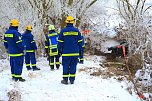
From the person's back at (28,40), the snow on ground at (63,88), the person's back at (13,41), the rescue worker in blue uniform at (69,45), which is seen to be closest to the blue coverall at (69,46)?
the rescue worker in blue uniform at (69,45)

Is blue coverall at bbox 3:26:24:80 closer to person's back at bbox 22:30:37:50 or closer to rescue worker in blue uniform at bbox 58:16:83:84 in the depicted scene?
rescue worker in blue uniform at bbox 58:16:83:84

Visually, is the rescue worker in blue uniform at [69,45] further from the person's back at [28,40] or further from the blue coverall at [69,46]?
the person's back at [28,40]

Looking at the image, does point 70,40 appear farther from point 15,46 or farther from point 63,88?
point 15,46

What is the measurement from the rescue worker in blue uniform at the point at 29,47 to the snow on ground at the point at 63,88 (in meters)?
0.93

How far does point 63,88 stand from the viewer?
9.35 meters

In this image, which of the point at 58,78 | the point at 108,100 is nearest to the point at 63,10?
A: the point at 58,78

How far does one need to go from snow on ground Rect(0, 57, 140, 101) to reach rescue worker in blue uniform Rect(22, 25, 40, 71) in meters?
0.93

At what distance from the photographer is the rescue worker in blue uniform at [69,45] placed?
9469 mm

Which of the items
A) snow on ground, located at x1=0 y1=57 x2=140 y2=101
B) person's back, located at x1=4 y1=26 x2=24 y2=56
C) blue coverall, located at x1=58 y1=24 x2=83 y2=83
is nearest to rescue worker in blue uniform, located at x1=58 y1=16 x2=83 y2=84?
blue coverall, located at x1=58 y1=24 x2=83 y2=83

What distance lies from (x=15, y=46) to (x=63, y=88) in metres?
2.02

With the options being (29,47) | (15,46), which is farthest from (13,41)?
(29,47)

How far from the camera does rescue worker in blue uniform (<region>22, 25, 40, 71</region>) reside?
39.6 ft

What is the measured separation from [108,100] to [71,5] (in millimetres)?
13955

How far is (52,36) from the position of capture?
11.8 metres
